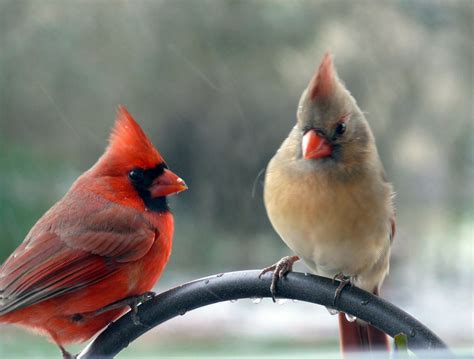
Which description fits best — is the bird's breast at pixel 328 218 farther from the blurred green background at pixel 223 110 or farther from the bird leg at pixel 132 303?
the blurred green background at pixel 223 110

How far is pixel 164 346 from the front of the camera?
256 centimetres

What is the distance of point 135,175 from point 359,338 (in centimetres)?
38

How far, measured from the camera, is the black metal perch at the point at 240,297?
85 centimetres

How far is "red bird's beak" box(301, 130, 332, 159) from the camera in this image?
37.0 inches

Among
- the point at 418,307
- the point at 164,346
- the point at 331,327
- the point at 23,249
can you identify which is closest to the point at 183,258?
the point at 164,346

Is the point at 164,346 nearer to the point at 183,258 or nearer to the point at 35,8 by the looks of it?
the point at 183,258

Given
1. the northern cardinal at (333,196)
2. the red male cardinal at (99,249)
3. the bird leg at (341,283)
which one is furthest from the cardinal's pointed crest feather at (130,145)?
the bird leg at (341,283)

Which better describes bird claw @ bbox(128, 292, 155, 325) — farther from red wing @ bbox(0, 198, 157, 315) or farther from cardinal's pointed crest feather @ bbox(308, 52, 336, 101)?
cardinal's pointed crest feather @ bbox(308, 52, 336, 101)

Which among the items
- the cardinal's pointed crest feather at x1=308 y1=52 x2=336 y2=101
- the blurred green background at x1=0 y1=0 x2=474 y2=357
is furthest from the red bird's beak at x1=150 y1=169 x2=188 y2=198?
the blurred green background at x1=0 y1=0 x2=474 y2=357

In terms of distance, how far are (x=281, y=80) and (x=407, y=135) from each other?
52cm

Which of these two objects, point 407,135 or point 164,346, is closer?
point 164,346

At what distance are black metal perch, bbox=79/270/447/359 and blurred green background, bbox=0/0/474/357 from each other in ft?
Result: 4.56

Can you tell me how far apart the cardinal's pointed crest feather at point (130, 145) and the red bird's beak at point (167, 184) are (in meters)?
0.02

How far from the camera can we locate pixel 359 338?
108 cm
